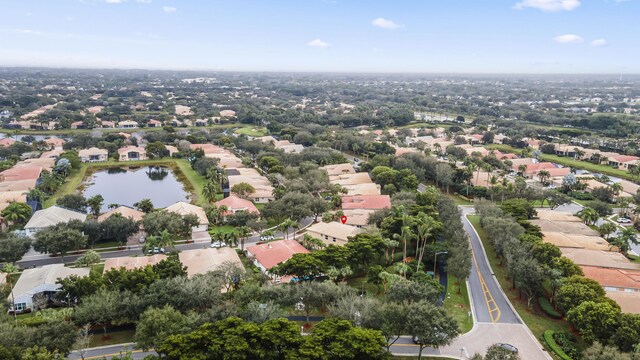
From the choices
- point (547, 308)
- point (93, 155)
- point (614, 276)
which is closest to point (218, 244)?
point (547, 308)

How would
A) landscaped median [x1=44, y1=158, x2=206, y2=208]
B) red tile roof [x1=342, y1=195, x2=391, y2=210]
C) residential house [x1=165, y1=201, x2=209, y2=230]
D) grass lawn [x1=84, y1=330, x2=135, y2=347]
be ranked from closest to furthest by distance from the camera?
grass lawn [x1=84, y1=330, x2=135, y2=347] → residential house [x1=165, y1=201, x2=209, y2=230] → red tile roof [x1=342, y1=195, x2=391, y2=210] → landscaped median [x1=44, y1=158, x2=206, y2=208]

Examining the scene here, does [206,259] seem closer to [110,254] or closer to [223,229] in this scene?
[110,254]

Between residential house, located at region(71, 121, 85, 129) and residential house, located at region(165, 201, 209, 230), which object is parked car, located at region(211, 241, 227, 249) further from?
residential house, located at region(71, 121, 85, 129)

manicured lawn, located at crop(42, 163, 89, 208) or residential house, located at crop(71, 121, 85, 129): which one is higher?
residential house, located at crop(71, 121, 85, 129)

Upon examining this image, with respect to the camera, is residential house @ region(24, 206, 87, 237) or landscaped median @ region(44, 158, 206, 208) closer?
residential house @ region(24, 206, 87, 237)

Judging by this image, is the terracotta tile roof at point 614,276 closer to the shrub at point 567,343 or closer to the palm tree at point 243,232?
the shrub at point 567,343

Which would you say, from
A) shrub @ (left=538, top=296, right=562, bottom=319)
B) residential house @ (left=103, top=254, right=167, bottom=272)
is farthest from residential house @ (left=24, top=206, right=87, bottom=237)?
shrub @ (left=538, top=296, right=562, bottom=319)

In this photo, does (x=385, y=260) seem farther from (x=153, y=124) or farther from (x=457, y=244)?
(x=153, y=124)

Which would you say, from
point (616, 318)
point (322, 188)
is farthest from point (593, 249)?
point (322, 188)
